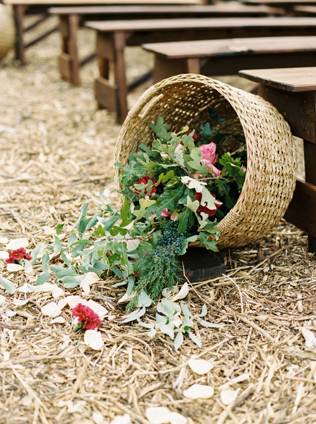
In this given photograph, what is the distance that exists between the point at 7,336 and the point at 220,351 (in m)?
0.63

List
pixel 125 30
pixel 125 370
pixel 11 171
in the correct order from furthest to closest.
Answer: pixel 125 30
pixel 11 171
pixel 125 370

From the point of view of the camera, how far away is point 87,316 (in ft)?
4.39

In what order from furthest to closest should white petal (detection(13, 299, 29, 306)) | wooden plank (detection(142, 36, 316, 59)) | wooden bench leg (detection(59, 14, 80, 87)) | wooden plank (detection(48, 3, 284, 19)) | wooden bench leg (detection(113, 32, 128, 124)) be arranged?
wooden bench leg (detection(59, 14, 80, 87))
wooden plank (detection(48, 3, 284, 19))
wooden bench leg (detection(113, 32, 128, 124))
wooden plank (detection(142, 36, 316, 59))
white petal (detection(13, 299, 29, 306))

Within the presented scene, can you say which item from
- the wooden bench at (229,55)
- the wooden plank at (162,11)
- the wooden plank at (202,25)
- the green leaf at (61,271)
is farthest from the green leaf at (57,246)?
the wooden plank at (162,11)

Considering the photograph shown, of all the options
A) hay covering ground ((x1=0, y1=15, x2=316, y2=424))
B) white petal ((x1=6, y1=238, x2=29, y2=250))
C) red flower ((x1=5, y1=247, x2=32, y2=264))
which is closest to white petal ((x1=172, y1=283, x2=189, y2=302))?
hay covering ground ((x1=0, y1=15, x2=316, y2=424))

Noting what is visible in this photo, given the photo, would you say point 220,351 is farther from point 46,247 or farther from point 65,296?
point 46,247

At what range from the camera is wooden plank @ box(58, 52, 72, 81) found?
4.75 m

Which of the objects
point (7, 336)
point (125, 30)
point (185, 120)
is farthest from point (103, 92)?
point (7, 336)

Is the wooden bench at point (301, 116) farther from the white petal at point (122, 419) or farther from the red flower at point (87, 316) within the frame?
the white petal at point (122, 419)

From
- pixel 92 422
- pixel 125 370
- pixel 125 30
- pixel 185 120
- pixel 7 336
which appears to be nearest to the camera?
pixel 92 422

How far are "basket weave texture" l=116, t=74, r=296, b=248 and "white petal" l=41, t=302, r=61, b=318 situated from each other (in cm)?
52

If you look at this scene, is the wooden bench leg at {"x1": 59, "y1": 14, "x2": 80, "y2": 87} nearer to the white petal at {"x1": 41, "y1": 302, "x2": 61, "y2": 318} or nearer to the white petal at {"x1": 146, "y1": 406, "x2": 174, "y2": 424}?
the white petal at {"x1": 41, "y1": 302, "x2": 61, "y2": 318}

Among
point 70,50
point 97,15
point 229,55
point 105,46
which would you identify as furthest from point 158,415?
point 97,15

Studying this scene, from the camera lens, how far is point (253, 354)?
1.30 m
